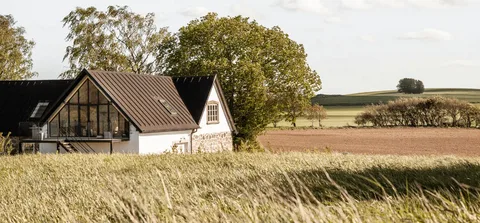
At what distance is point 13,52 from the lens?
5916 cm

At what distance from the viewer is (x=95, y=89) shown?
3409 centimetres

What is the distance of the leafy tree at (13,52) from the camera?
57.9 m

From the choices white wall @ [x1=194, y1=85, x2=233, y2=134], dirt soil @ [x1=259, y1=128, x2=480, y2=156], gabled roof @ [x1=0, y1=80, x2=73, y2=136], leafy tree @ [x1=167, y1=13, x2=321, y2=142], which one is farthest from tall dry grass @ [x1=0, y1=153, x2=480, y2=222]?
leafy tree @ [x1=167, y1=13, x2=321, y2=142]

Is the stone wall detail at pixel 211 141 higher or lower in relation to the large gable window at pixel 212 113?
lower

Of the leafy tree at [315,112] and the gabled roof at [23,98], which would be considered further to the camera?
the leafy tree at [315,112]

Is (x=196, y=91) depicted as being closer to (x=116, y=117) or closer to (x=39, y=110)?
(x=116, y=117)

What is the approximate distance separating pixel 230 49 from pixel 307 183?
3273 cm

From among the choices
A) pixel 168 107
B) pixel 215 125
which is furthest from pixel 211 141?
pixel 168 107

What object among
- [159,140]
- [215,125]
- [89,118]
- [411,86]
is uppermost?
[411,86]

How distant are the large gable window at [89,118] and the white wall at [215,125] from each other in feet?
17.3

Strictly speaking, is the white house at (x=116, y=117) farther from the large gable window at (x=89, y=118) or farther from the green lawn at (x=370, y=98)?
the green lawn at (x=370, y=98)

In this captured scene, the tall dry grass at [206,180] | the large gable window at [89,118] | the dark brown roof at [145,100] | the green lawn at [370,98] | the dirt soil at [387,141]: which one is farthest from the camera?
the green lawn at [370,98]

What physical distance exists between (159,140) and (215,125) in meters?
5.48

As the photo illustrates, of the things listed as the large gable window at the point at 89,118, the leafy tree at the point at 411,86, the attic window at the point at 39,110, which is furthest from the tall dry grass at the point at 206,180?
the leafy tree at the point at 411,86
